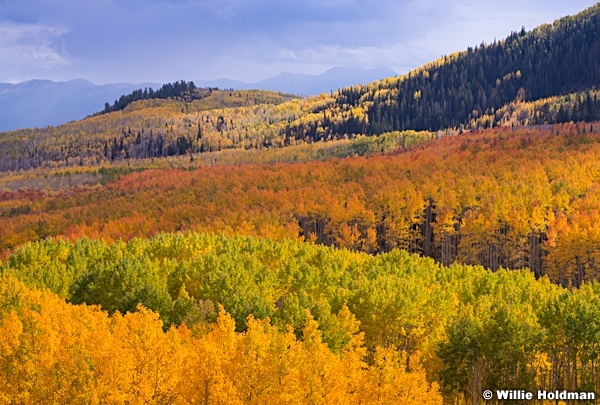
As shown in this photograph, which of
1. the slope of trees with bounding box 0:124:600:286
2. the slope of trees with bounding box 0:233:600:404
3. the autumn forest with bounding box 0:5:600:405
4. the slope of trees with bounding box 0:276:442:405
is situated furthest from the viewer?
the slope of trees with bounding box 0:124:600:286

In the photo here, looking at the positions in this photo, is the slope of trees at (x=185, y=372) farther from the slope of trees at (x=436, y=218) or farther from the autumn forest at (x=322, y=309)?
the slope of trees at (x=436, y=218)

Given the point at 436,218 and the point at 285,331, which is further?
the point at 436,218

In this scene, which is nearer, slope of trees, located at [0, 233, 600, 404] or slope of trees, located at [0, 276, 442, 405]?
slope of trees, located at [0, 276, 442, 405]

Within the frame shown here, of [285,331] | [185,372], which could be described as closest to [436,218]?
[285,331]

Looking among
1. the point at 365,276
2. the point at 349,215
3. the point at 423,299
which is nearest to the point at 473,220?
the point at 349,215

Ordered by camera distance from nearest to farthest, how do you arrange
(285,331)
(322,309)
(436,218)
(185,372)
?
(185,372)
(322,309)
(285,331)
(436,218)

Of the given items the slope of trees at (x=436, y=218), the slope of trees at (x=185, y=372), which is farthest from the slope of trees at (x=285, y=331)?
the slope of trees at (x=436, y=218)

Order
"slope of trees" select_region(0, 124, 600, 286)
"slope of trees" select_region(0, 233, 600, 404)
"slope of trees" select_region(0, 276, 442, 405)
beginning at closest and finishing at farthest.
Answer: "slope of trees" select_region(0, 276, 442, 405) < "slope of trees" select_region(0, 233, 600, 404) < "slope of trees" select_region(0, 124, 600, 286)

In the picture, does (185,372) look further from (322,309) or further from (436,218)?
(436,218)

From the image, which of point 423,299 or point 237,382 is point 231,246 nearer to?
point 423,299

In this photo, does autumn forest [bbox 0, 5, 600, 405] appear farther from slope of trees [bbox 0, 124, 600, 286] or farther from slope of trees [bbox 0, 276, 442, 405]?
slope of trees [bbox 0, 124, 600, 286]

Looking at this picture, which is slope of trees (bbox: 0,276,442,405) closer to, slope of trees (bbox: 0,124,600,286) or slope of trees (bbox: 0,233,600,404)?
slope of trees (bbox: 0,233,600,404)

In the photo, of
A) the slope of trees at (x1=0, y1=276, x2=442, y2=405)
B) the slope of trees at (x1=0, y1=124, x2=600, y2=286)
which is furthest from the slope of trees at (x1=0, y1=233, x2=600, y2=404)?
the slope of trees at (x1=0, y1=124, x2=600, y2=286)

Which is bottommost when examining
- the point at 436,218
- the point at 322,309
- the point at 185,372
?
the point at 322,309
